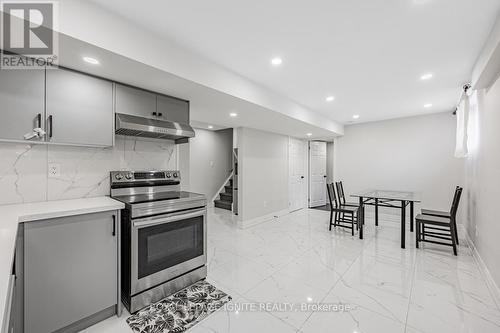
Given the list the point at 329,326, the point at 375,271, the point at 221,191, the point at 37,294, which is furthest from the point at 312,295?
the point at 221,191

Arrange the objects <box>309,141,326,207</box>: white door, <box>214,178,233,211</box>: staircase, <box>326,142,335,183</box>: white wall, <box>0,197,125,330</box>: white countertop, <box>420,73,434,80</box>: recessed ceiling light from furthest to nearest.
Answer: <box>326,142,335,183</box>: white wall, <box>309,141,326,207</box>: white door, <box>214,178,233,211</box>: staircase, <box>420,73,434,80</box>: recessed ceiling light, <box>0,197,125,330</box>: white countertop

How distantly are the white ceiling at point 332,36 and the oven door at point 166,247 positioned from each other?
5.63 ft

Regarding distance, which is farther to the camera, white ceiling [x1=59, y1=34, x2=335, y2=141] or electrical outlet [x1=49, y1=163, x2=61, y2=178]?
Result: electrical outlet [x1=49, y1=163, x2=61, y2=178]

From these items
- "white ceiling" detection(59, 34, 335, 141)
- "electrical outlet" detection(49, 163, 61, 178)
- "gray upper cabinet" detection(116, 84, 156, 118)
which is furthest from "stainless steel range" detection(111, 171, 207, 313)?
"white ceiling" detection(59, 34, 335, 141)

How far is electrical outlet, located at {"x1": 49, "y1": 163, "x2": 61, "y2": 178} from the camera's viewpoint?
6.48ft

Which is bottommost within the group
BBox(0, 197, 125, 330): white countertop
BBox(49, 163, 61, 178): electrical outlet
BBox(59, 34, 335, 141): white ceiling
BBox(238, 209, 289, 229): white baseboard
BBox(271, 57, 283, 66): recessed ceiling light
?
BBox(238, 209, 289, 229): white baseboard

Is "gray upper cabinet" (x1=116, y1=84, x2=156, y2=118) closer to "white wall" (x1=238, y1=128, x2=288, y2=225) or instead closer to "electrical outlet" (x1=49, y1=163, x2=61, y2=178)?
"electrical outlet" (x1=49, y1=163, x2=61, y2=178)

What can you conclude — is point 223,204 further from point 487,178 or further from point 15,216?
point 487,178

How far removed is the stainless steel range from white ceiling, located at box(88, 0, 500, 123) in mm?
1547

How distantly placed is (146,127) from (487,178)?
3946 millimetres

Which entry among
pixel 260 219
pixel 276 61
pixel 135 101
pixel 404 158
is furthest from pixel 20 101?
pixel 404 158

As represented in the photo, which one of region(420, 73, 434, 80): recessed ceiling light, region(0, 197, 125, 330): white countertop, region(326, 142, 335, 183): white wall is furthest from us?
region(326, 142, 335, 183): white wall

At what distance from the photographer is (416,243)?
3.40 meters

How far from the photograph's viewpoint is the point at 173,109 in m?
2.62
